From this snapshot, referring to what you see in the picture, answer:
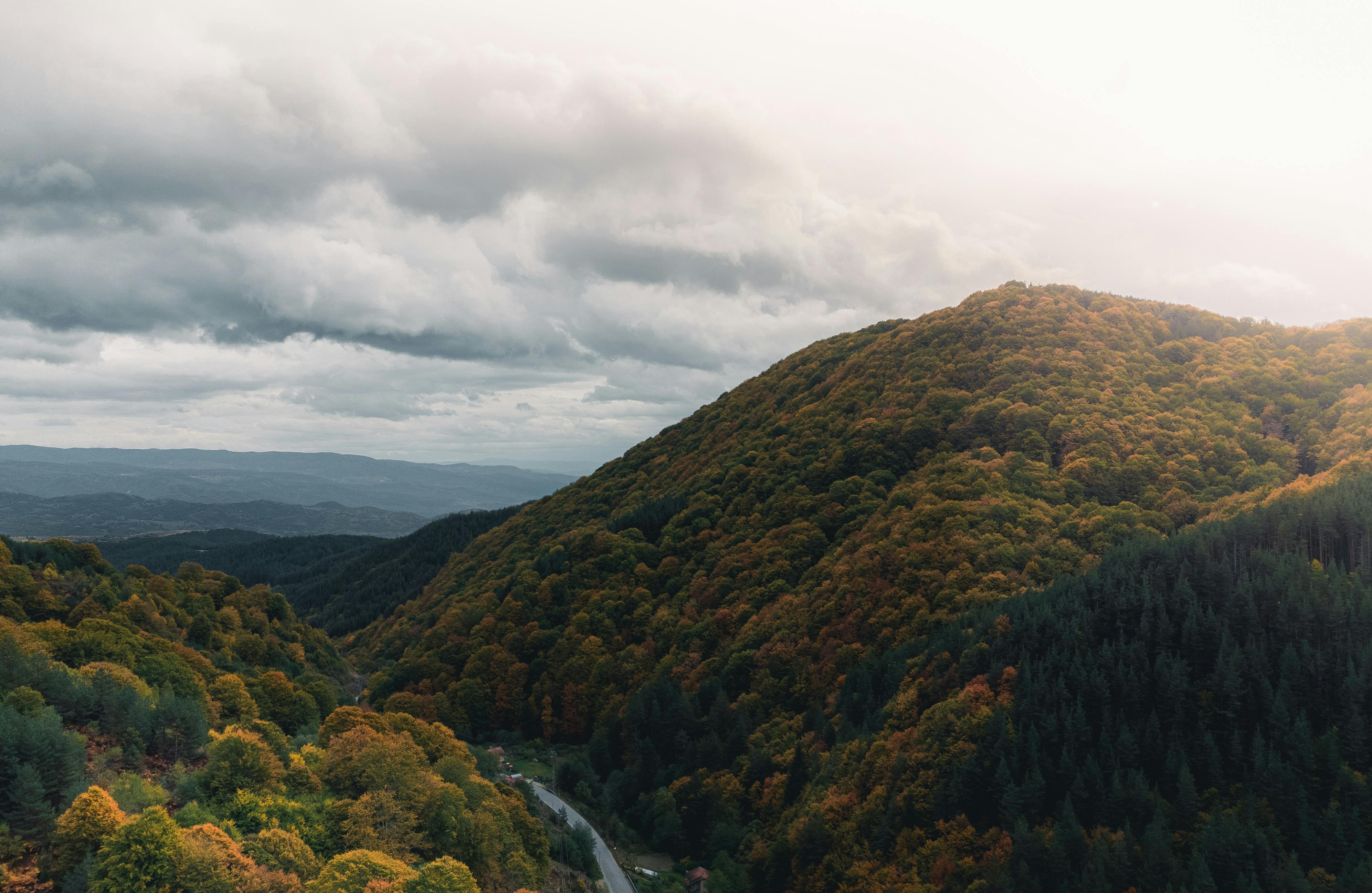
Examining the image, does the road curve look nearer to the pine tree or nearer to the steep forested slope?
the steep forested slope

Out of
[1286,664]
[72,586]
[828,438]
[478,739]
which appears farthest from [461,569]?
[1286,664]

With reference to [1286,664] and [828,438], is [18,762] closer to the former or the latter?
[1286,664]

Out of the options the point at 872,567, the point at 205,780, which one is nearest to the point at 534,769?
the point at 872,567

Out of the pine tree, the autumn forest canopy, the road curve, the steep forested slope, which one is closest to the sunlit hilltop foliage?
the pine tree

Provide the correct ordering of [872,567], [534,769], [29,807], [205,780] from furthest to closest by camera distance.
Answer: [534,769]
[872,567]
[205,780]
[29,807]

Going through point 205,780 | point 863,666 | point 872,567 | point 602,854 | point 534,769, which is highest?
point 872,567

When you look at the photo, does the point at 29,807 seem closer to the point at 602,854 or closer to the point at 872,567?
the point at 602,854
